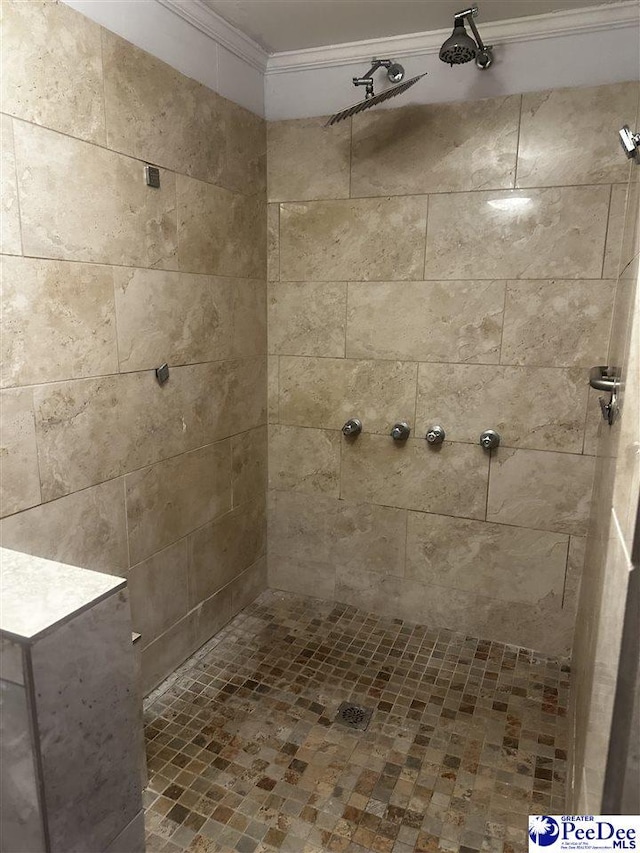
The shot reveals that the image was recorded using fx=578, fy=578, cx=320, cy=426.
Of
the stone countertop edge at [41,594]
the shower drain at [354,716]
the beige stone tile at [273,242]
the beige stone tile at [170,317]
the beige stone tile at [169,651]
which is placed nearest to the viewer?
the stone countertop edge at [41,594]

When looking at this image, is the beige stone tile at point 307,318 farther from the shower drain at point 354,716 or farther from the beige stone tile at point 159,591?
the shower drain at point 354,716

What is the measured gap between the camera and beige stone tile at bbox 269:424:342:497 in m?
2.46

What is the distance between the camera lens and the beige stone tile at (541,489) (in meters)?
2.08

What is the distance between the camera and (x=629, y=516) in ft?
2.80

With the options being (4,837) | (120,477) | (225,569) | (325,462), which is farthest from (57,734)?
(325,462)

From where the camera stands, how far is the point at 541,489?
213 centimetres

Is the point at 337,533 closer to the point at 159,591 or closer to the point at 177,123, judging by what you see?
the point at 159,591

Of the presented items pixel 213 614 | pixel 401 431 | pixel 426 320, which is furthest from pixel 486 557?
pixel 213 614

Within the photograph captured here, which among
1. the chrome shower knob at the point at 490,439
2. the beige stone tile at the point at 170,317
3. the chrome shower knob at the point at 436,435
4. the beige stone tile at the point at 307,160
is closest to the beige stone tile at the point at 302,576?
the chrome shower knob at the point at 436,435

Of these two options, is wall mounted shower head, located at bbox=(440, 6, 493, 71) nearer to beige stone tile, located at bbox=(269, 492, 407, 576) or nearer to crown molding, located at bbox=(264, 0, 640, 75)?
crown molding, located at bbox=(264, 0, 640, 75)

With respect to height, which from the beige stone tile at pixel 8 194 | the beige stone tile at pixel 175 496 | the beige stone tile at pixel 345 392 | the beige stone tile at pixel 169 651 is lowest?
the beige stone tile at pixel 169 651

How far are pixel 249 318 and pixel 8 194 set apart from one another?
3.58ft

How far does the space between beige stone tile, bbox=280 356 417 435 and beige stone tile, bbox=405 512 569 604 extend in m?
0.44

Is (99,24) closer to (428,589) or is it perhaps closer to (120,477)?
(120,477)
